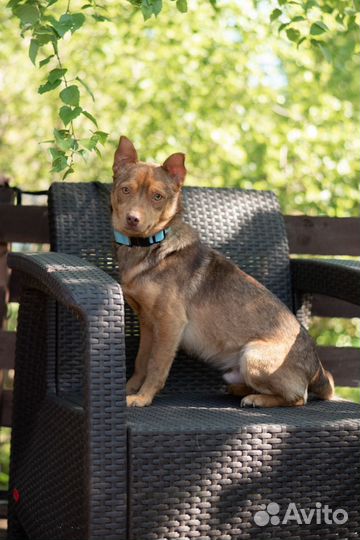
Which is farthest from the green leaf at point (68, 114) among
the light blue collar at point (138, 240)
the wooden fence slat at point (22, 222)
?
the wooden fence slat at point (22, 222)

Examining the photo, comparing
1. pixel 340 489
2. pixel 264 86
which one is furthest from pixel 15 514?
pixel 264 86

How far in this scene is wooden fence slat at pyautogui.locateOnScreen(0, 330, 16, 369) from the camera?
458 cm

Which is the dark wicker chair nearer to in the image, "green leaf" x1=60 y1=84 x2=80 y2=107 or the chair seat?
the chair seat

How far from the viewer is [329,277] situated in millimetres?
3852

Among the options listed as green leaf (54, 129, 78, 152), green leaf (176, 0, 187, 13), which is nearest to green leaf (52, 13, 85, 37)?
green leaf (54, 129, 78, 152)

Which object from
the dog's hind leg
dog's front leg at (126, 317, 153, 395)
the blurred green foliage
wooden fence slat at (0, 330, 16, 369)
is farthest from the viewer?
the blurred green foliage

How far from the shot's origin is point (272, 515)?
114 inches

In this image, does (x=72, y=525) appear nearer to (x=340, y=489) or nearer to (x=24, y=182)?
(x=340, y=489)

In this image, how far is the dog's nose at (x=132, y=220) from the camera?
11.2 feet

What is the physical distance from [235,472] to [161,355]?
76cm

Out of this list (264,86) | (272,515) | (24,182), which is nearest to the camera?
(272,515)

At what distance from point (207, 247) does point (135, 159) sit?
53 cm

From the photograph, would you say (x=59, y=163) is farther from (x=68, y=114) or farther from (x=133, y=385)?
(x=133, y=385)

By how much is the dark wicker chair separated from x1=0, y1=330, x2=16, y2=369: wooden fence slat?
2.93 feet
